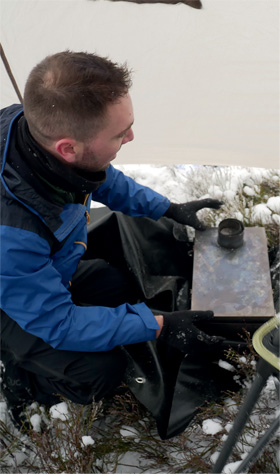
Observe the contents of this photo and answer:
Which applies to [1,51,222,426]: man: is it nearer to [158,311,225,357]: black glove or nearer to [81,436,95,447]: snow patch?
[158,311,225,357]: black glove

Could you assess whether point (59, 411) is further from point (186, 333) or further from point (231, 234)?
point (231, 234)

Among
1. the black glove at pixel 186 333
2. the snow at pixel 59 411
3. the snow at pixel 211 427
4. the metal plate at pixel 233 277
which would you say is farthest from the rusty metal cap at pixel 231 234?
the snow at pixel 59 411

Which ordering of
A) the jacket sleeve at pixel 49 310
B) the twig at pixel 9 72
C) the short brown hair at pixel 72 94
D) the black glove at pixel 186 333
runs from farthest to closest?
the twig at pixel 9 72
the black glove at pixel 186 333
the jacket sleeve at pixel 49 310
the short brown hair at pixel 72 94

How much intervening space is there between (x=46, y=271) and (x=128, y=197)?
76 centimetres

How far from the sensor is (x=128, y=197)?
7.50ft

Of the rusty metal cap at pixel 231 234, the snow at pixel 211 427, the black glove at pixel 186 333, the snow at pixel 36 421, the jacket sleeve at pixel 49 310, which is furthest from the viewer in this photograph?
the rusty metal cap at pixel 231 234

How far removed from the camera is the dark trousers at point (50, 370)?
Result: 6.35 ft

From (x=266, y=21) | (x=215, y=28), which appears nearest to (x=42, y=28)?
(x=215, y=28)

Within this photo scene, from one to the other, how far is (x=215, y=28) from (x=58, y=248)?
52.7 inches

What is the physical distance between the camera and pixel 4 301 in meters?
1.63

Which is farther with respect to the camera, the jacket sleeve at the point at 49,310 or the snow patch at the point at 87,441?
the snow patch at the point at 87,441

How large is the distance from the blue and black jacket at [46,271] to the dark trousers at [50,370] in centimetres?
13

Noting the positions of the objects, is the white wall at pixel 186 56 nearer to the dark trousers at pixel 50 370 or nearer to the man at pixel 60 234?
the man at pixel 60 234

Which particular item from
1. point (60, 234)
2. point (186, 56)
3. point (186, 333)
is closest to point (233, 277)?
point (186, 333)
